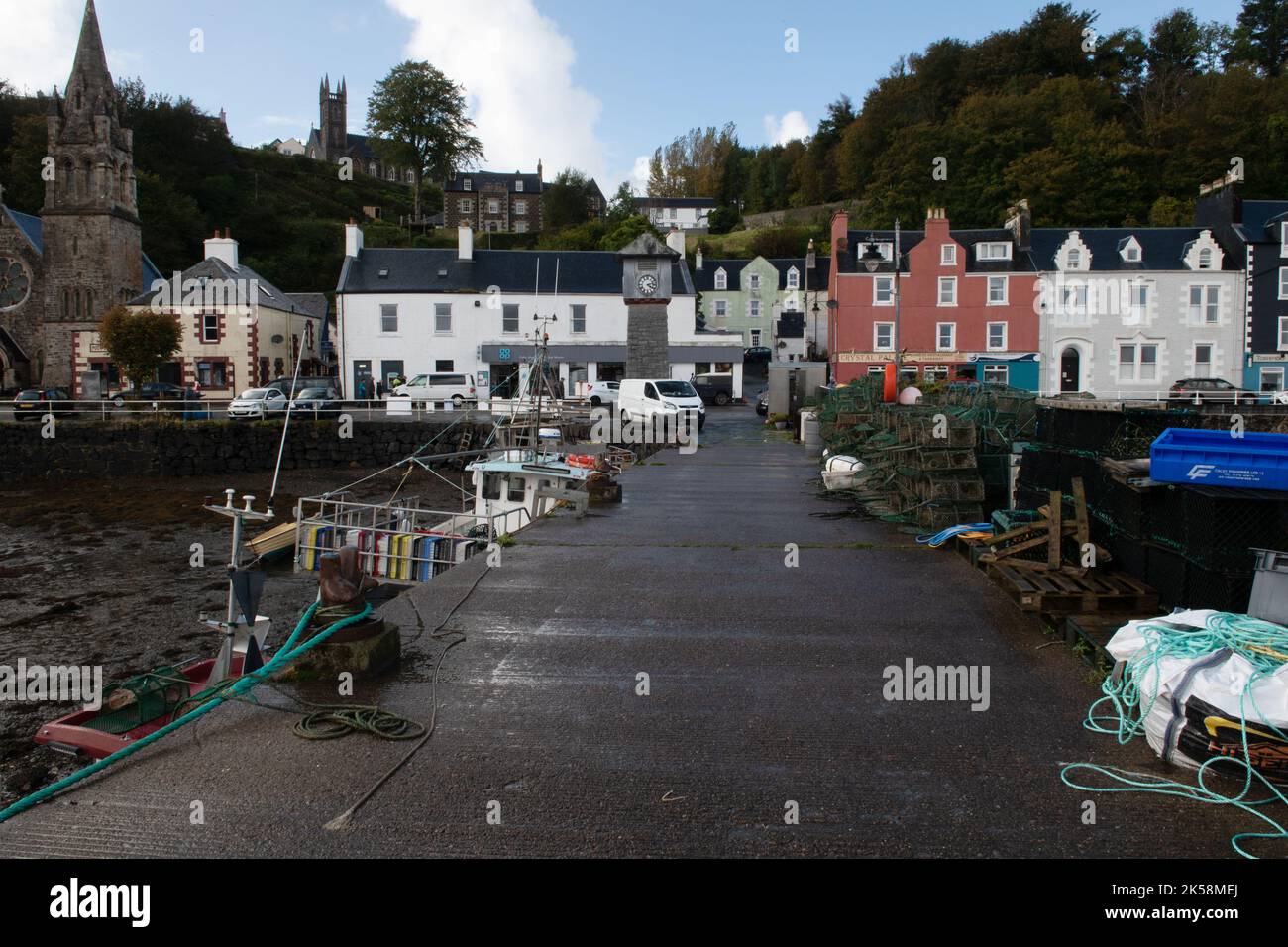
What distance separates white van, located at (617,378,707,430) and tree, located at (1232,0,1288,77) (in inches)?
2969

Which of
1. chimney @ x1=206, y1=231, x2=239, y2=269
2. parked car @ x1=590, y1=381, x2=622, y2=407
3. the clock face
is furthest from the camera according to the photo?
the clock face

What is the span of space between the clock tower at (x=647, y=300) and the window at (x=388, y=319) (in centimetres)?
2030

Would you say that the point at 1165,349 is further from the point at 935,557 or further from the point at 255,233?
the point at 255,233

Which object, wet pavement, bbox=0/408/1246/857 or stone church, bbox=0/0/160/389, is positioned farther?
stone church, bbox=0/0/160/389

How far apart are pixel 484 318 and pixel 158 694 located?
46.0 m

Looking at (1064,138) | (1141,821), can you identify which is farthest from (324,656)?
(1064,138)

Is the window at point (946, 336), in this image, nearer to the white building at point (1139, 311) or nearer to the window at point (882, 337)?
the window at point (882, 337)

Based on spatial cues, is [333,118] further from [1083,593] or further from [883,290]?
[1083,593]

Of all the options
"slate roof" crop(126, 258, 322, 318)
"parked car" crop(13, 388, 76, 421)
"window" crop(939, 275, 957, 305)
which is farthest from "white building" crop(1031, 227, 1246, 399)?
"parked car" crop(13, 388, 76, 421)

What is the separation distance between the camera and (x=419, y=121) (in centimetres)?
9588

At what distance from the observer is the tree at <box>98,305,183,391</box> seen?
4372 centimetres

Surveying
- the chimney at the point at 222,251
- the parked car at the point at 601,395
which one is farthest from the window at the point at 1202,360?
the chimney at the point at 222,251

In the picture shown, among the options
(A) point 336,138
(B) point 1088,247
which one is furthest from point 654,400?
(A) point 336,138

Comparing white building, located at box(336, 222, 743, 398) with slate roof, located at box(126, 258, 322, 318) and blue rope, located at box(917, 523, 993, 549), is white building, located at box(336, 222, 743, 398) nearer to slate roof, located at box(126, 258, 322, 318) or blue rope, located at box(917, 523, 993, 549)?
slate roof, located at box(126, 258, 322, 318)
